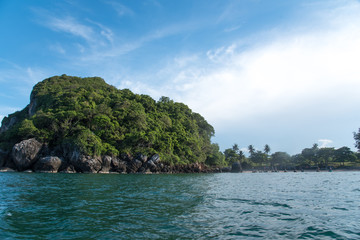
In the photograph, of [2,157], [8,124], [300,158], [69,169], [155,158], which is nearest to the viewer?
[69,169]

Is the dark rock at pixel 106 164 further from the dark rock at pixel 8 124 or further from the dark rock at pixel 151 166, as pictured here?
the dark rock at pixel 8 124

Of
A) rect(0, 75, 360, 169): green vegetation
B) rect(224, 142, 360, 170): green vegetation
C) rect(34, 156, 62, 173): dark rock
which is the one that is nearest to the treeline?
rect(224, 142, 360, 170): green vegetation

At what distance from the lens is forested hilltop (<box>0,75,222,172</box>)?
158 ft

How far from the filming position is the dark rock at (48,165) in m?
42.8

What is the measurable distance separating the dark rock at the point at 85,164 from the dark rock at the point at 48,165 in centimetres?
317

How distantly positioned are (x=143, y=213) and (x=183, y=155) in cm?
5573

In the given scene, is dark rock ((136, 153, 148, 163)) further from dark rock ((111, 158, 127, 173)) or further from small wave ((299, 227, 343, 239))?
small wave ((299, 227, 343, 239))

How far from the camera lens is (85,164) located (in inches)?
1757

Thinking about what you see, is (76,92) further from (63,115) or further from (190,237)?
(190,237)

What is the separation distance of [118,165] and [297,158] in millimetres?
108420

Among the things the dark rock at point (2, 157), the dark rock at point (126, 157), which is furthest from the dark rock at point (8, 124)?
the dark rock at point (126, 157)

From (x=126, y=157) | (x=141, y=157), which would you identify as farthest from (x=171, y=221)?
(x=126, y=157)

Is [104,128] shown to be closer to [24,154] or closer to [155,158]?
[155,158]

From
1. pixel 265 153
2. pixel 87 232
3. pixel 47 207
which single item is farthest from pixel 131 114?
pixel 265 153
